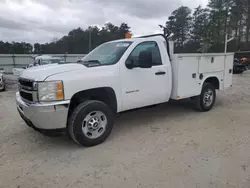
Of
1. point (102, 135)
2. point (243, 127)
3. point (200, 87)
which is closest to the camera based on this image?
point (102, 135)

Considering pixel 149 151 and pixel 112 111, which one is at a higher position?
pixel 112 111

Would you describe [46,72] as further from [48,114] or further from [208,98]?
[208,98]

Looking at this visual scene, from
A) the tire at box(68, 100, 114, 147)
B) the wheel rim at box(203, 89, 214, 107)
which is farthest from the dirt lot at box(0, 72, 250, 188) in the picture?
the wheel rim at box(203, 89, 214, 107)

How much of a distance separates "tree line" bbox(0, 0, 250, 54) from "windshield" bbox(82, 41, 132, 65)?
33297mm

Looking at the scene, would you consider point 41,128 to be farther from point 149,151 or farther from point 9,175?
point 149,151

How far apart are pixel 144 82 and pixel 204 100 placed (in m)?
2.22

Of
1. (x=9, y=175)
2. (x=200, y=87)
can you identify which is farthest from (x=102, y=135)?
(x=200, y=87)

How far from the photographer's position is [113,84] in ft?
12.5

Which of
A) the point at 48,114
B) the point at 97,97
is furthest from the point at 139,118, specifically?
the point at 48,114

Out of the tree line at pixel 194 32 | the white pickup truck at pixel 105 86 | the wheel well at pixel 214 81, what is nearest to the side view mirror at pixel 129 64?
the white pickup truck at pixel 105 86

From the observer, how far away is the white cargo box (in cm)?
479

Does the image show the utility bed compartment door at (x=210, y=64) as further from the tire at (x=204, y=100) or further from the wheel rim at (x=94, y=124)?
the wheel rim at (x=94, y=124)

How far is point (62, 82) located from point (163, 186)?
80.5 inches

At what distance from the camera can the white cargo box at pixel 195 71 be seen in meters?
4.79
